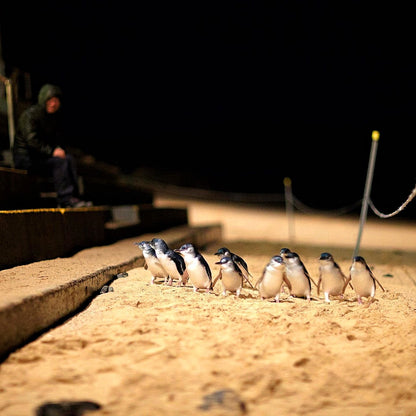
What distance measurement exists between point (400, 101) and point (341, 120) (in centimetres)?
497

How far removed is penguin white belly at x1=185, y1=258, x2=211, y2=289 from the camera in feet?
14.1

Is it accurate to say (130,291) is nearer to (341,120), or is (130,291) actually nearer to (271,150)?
(271,150)

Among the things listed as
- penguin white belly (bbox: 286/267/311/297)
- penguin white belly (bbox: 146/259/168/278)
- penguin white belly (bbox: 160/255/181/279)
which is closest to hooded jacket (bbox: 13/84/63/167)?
penguin white belly (bbox: 146/259/168/278)

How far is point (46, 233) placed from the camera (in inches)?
209

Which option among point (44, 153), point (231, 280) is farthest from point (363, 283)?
point (44, 153)

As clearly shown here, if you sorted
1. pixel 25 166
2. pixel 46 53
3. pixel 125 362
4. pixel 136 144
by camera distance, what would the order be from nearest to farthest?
pixel 125 362 → pixel 25 166 → pixel 46 53 → pixel 136 144

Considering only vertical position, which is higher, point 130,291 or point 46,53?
point 46,53

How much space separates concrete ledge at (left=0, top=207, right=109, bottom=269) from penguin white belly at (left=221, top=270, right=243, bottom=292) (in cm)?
231

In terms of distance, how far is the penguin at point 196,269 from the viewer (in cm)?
431

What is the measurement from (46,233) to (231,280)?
2528mm

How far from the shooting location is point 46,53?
532 inches

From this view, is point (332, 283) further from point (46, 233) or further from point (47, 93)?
point (47, 93)

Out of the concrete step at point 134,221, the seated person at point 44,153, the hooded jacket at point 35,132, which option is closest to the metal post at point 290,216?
the concrete step at point 134,221

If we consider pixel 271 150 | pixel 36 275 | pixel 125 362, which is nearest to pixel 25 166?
pixel 36 275
